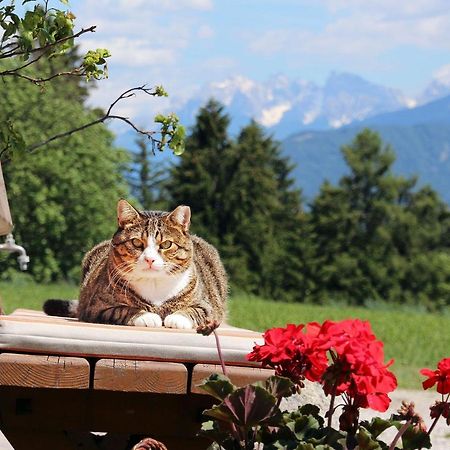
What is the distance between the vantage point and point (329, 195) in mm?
57500

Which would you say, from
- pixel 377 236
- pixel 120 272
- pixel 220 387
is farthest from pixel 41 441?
pixel 377 236

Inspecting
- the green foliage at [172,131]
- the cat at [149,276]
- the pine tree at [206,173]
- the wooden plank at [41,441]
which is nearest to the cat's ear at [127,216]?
the cat at [149,276]

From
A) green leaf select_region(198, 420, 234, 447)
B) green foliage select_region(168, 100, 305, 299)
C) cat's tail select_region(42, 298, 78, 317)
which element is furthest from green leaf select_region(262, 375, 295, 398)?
green foliage select_region(168, 100, 305, 299)

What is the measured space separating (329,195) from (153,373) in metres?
53.9

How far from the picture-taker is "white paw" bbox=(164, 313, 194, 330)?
4559 mm

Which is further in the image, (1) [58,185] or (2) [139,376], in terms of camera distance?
(1) [58,185]

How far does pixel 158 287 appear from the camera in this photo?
15.8 feet

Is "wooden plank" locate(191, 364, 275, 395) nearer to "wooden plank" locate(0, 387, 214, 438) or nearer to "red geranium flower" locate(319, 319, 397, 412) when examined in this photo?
"wooden plank" locate(0, 387, 214, 438)

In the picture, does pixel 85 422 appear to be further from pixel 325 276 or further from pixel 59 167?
pixel 325 276

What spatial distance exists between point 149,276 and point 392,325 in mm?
15068

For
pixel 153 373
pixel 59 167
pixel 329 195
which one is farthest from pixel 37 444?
pixel 329 195

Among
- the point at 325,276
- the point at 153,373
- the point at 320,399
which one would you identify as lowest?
the point at 325,276

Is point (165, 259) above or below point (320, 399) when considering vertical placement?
above

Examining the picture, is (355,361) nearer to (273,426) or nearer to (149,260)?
(273,426)
